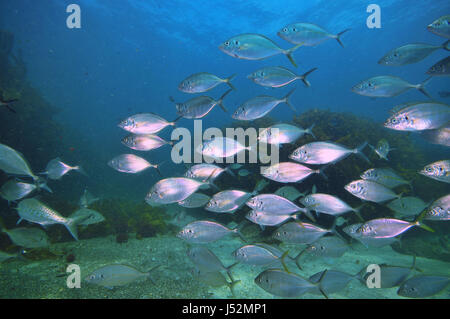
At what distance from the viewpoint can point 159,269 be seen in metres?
4.14


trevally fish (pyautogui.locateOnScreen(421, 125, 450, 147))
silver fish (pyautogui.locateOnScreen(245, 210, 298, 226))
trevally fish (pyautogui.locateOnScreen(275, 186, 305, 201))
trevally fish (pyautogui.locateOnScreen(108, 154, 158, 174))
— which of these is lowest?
silver fish (pyautogui.locateOnScreen(245, 210, 298, 226))

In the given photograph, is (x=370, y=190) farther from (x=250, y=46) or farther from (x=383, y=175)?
(x=250, y=46)

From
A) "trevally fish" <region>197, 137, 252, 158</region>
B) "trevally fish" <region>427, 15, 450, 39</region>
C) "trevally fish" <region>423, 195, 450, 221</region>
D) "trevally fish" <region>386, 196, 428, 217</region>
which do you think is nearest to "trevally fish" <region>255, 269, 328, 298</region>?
"trevally fish" <region>197, 137, 252, 158</region>

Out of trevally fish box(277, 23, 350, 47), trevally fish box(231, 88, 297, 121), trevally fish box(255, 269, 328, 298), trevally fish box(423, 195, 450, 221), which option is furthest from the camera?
trevally fish box(231, 88, 297, 121)

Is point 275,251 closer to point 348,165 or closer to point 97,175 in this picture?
point 348,165

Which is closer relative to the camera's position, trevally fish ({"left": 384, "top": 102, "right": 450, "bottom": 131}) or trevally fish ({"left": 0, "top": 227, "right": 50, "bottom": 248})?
trevally fish ({"left": 384, "top": 102, "right": 450, "bottom": 131})

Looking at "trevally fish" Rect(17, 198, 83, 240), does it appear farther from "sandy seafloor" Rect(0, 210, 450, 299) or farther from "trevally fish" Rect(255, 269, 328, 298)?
"trevally fish" Rect(255, 269, 328, 298)

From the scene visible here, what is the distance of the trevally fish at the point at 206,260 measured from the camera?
10.2 feet

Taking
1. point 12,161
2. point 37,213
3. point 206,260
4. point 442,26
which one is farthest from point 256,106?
point 37,213

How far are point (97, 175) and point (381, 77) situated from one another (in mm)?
21619

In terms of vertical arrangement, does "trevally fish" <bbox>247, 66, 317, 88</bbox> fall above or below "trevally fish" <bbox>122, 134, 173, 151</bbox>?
above

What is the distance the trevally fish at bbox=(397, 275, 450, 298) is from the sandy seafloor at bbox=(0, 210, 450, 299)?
1.02 metres

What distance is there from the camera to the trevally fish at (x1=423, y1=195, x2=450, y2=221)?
2.82m
